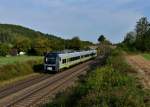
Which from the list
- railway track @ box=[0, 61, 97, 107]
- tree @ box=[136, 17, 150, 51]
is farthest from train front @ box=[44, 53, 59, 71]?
tree @ box=[136, 17, 150, 51]

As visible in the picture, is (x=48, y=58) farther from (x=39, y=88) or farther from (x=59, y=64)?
(x=39, y=88)

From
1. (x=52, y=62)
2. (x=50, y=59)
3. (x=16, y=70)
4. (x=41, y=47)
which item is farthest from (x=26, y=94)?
(x=41, y=47)

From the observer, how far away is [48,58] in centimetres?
4803

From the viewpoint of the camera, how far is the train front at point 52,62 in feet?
155

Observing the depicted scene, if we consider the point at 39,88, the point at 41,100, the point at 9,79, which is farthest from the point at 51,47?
the point at 41,100

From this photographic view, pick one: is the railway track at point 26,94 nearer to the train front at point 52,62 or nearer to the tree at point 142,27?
the train front at point 52,62

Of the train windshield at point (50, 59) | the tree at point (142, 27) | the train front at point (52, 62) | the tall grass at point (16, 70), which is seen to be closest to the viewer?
the tall grass at point (16, 70)

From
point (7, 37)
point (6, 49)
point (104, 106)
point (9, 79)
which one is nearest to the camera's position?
point (104, 106)

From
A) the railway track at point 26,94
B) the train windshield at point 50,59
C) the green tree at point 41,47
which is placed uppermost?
the green tree at point 41,47

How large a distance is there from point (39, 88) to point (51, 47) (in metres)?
86.4

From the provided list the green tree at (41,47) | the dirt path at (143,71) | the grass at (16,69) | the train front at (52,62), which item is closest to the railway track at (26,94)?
the grass at (16,69)

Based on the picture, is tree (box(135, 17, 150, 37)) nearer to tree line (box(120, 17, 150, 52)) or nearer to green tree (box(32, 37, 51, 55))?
tree line (box(120, 17, 150, 52))

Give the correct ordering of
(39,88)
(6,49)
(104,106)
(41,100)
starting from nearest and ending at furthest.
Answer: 1. (104,106)
2. (41,100)
3. (39,88)
4. (6,49)

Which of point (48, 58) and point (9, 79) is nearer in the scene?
point (9, 79)
